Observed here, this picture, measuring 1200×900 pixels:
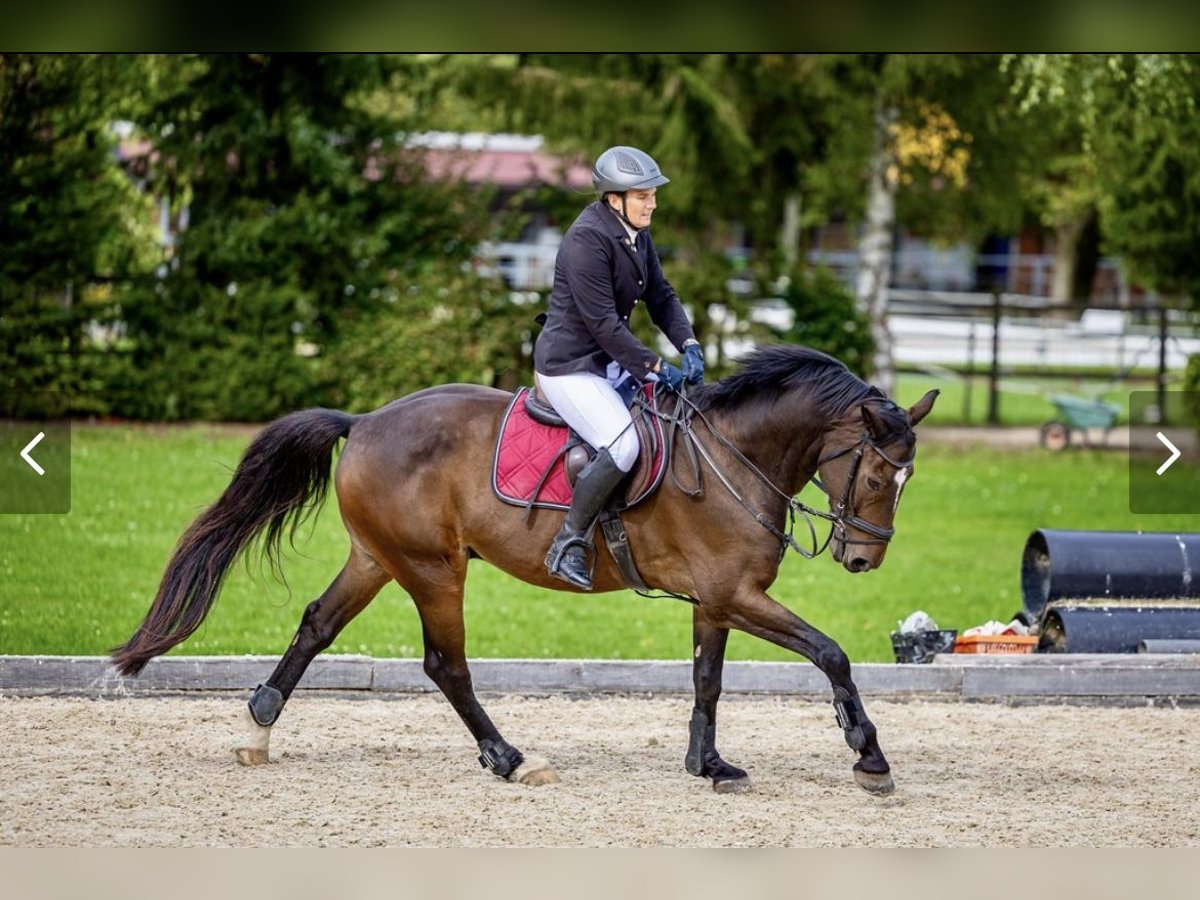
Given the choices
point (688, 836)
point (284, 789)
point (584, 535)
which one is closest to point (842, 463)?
point (584, 535)

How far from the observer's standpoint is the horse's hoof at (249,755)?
25.4 ft

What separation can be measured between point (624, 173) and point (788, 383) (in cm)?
120

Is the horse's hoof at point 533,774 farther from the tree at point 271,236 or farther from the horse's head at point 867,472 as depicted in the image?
the tree at point 271,236

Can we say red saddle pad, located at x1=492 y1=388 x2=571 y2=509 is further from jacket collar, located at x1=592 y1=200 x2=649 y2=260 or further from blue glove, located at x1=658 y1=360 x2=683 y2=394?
jacket collar, located at x1=592 y1=200 x2=649 y2=260

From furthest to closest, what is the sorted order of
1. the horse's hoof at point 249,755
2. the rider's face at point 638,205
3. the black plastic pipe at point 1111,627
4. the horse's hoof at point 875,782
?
the black plastic pipe at point 1111,627, the horse's hoof at point 249,755, the rider's face at point 638,205, the horse's hoof at point 875,782

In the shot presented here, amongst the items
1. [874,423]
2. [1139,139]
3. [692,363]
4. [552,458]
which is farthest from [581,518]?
Result: [1139,139]

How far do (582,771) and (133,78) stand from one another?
14739 millimetres

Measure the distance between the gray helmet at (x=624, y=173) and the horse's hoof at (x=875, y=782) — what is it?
2.74 meters

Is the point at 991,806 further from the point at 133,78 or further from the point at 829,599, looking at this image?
the point at 133,78

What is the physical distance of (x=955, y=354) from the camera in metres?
31.5

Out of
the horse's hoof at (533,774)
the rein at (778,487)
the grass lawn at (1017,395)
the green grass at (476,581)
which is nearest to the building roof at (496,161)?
the green grass at (476,581)

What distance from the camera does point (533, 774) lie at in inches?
296

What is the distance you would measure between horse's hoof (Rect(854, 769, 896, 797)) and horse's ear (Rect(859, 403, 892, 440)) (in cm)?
145

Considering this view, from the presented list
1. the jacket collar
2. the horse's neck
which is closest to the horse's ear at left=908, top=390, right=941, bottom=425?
the horse's neck
